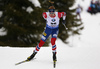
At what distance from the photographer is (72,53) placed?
6953 millimetres

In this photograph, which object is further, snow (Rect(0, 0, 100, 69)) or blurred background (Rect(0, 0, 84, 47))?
blurred background (Rect(0, 0, 84, 47))

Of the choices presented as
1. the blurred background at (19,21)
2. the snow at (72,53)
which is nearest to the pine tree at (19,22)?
the blurred background at (19,21)

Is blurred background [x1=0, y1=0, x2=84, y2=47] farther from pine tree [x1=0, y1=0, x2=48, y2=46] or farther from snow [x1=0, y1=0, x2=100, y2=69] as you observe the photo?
snow [x1=0, y1=0, x2=100, y2=69]

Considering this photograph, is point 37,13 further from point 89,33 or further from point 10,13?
point 89,33

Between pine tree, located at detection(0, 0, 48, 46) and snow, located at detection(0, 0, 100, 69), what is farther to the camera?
pine tree, located at detection(0, 0, 48, 46)

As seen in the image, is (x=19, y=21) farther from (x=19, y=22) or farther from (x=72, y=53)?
(x=72, y=53)

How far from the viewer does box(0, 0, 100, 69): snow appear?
4.96m

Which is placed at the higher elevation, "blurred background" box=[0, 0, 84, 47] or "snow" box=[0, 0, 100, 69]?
"blurred background" box=[0, 0, 84, 47]

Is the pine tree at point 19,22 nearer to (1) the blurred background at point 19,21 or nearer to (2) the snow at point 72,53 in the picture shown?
(1) the blurred background at point 19,21

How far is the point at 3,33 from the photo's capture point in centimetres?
820

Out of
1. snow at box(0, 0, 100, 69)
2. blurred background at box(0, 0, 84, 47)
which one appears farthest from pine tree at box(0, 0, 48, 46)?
snow at box(0, 0, 100, 69)

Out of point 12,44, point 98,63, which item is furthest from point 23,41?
point 98,63

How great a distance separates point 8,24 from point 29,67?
387 cm

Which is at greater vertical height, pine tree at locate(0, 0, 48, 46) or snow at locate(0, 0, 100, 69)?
pine tree at locate(0, 0, 48, 46)
